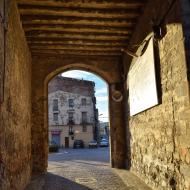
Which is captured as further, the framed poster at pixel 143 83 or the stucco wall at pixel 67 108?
the stucco wall at pixel 67 108

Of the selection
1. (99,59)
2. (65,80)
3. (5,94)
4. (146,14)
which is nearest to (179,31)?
(146,14)

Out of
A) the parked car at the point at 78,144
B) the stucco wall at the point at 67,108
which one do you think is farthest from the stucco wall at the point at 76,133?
the parked car at the point at 78,144

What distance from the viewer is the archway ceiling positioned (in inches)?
271

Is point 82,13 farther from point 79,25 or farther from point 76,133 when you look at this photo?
point 76,133

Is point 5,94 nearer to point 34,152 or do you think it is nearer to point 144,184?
point 144,184

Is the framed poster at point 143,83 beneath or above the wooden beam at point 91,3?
beneath

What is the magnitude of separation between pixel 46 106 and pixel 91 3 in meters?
4.22

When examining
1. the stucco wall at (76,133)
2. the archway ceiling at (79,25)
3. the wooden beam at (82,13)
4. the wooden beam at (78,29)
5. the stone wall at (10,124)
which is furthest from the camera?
the stucco wall at (76,133)

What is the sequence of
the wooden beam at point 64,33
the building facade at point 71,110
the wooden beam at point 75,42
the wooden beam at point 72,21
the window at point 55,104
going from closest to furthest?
the wooden beam at point 72,21
the wooden beam at point 64,33
the wooden beam at point 75,42
the building facade at point 71,110
the window at point 55,104

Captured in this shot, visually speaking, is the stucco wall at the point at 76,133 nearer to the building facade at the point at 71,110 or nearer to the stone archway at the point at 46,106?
the building facade at the point at 71,110

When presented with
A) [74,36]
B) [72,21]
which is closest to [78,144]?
[74,36]

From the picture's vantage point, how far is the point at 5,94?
5.11 metres

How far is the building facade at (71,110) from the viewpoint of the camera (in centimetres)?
3756

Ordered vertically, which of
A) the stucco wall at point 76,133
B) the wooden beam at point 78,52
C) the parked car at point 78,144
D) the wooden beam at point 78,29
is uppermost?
the wooden beam at point 78,29
